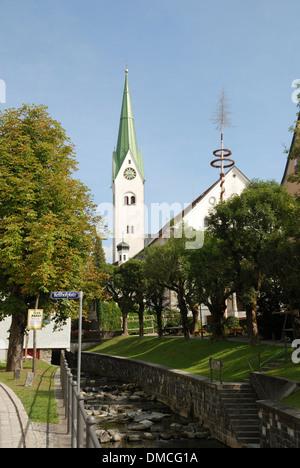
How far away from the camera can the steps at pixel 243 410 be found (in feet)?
52.9

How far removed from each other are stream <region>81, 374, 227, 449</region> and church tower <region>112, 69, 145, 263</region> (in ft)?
199

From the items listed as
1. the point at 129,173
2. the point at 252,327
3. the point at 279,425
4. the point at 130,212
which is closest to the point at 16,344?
the point at 252,327

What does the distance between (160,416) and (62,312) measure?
745 cm

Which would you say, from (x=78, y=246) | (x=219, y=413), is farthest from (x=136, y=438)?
(x=78, y=246)

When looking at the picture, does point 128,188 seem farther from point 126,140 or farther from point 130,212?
point 126,140

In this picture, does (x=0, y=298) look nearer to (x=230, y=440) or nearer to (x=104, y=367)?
(x=230, y=440)

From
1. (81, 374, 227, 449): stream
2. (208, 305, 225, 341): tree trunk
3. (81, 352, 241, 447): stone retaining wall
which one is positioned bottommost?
(81, 374, 227, 449): stream

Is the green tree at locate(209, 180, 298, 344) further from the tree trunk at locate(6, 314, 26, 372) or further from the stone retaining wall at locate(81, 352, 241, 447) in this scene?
the tree trunk at locate(6, 314, 26, 372)

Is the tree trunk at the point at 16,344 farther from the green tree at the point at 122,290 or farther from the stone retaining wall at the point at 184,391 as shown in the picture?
the green tree at the point at 122,290

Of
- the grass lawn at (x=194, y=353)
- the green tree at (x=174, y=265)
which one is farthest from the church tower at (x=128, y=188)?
the green tree at (x=174, y=265)

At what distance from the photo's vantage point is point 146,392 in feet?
101

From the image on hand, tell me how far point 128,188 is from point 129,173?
131 inches

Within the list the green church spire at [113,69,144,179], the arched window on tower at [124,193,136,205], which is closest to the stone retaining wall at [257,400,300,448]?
the arched window on tower at [124,193,136,205]

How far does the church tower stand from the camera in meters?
91.3
